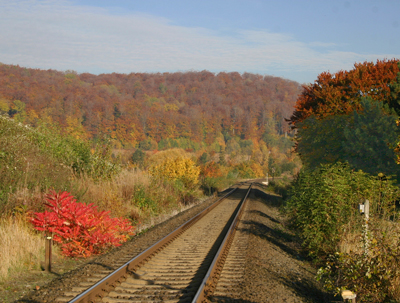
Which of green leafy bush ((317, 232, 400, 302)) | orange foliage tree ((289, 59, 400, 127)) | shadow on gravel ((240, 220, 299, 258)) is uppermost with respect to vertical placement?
orange foliage tree ((289, 59, 400, 127))

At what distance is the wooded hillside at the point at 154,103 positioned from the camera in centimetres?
7312

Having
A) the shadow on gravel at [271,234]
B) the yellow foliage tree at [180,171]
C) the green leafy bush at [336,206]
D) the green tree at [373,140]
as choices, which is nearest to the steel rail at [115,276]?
the shadow on gravel at [271,234]

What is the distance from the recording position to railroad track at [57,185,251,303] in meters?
5.50

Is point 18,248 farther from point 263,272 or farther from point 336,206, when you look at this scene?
point 336,206

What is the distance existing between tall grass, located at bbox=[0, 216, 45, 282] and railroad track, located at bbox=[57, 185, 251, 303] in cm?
167

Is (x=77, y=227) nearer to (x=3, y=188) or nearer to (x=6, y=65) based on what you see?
(x=3, y=188)

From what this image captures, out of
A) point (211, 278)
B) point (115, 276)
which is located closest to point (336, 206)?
point (211, 278)

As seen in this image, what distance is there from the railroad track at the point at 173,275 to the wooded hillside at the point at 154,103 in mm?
9167

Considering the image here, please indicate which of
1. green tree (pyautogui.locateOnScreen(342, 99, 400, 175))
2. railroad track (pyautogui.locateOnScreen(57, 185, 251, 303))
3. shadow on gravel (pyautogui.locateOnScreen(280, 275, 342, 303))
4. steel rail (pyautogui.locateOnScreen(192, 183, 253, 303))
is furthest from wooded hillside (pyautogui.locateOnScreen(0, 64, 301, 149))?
green tree (pyautogui.locateOnScreen(342, 99, 400, 175))

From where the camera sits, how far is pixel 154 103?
383ft

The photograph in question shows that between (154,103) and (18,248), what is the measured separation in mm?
111331

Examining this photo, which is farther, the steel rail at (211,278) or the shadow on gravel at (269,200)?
the shadow on gravel at (269,200)

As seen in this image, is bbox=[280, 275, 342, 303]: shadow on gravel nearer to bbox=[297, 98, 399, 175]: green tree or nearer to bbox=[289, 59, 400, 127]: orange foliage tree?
bbox=[297, 98, 399, 175]: green tree

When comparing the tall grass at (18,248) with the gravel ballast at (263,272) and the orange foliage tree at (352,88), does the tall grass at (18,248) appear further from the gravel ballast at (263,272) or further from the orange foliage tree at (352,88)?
the orange foliage tree at (352,88)
